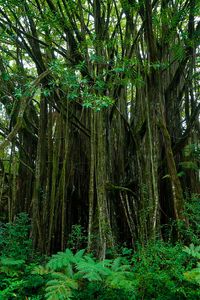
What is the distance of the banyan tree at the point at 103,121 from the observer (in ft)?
10.4

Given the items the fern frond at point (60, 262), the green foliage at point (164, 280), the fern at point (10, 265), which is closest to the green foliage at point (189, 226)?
the green foliage at point (164, 280)

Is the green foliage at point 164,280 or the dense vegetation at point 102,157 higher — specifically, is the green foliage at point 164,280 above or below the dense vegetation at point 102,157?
below

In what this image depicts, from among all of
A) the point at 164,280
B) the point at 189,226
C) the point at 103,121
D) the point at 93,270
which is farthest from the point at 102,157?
the point at 164,280

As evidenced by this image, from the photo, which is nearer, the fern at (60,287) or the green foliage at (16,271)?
the fern at (60,287)

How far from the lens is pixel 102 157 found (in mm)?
3170

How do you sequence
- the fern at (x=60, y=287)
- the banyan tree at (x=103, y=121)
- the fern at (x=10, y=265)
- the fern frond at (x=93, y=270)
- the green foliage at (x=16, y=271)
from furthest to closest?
the banyan tree at (x=103, y=121) → the fern at (x=10, y=265) → the green foliage at (x=16, y=271) → the fern frond at (x=93, y=270) → the fern at (x=60, y=287)

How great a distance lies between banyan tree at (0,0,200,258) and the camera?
3164 mm

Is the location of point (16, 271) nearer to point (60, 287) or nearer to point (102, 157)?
point (60, 287)

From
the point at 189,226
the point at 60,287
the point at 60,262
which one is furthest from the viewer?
the point at 189,226

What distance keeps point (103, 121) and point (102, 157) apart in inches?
20.0

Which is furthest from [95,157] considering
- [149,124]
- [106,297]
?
[106,297]

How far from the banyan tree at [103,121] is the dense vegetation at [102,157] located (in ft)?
0.05

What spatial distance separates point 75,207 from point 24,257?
1676mm

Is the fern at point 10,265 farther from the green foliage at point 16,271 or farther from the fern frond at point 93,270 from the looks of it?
the fern frond at point 93,270
